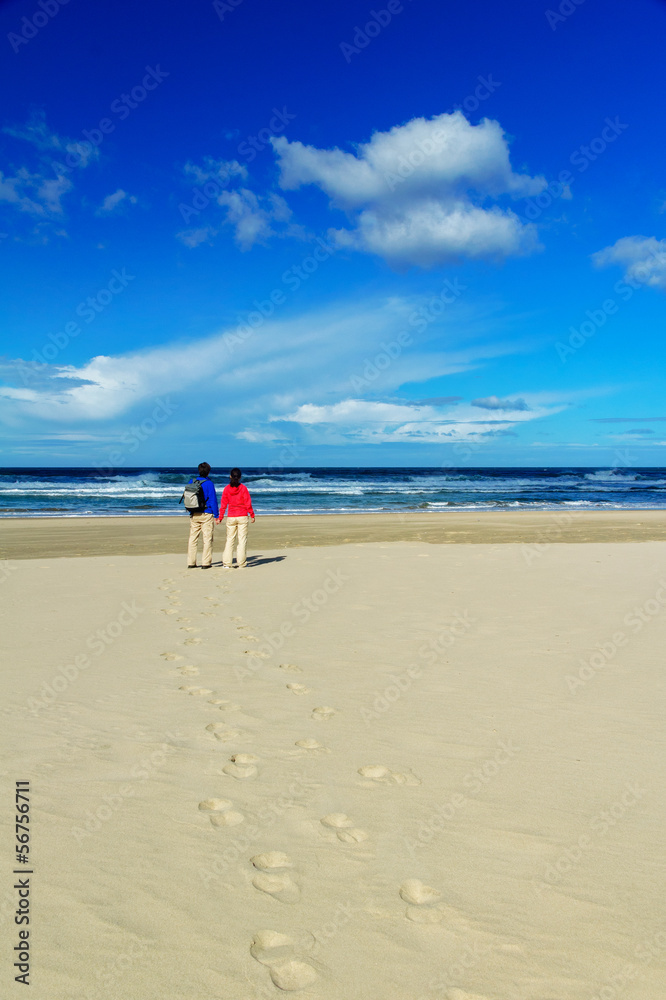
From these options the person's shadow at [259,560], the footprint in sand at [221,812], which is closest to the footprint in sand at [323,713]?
the footprint in sand at [221,812]

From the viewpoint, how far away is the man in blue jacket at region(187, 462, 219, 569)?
11148 millimetres

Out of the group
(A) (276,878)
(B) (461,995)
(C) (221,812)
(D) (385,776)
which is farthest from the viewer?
(D) (385,776)

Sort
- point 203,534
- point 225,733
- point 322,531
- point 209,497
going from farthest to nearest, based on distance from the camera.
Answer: point 322,531 → point 209,497 → point 203,534 → point 225,733

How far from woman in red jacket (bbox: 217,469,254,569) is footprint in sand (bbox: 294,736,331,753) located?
24.5 feet

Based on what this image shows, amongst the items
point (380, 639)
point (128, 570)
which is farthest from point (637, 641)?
point (128, 570)

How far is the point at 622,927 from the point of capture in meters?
2.30

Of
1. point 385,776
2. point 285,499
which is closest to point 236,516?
point 385,776

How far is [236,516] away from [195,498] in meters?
0.83

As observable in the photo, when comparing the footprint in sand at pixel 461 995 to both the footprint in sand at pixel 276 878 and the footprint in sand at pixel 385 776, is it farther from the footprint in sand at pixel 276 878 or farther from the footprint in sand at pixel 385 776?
the footprint in sand at pixel 385 776

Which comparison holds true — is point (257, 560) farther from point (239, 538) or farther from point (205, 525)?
point (205, 525)

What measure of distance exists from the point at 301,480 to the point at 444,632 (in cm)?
4907

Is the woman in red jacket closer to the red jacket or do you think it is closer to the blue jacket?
the red jacket

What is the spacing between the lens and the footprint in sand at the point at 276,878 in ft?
8.01

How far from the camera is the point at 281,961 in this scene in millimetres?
2115
